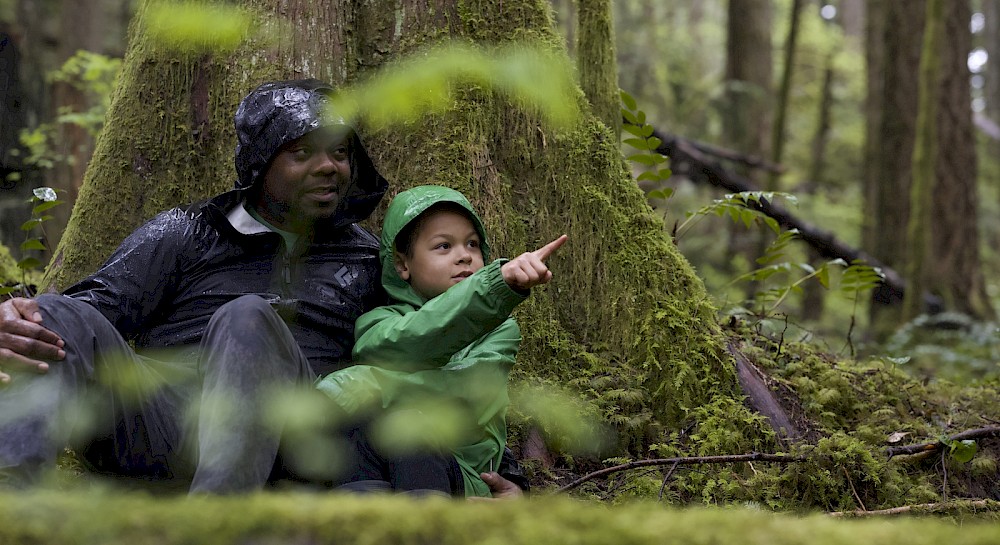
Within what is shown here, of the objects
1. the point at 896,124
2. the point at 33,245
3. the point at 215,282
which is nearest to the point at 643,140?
the point at 215,282

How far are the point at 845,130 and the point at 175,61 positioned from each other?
2026 cm

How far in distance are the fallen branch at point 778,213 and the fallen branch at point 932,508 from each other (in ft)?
16.6

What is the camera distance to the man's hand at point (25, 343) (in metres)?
2.96

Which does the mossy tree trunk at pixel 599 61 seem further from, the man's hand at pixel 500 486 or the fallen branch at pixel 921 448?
the man's hand at pixel 500 486

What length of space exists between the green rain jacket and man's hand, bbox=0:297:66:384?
910mm

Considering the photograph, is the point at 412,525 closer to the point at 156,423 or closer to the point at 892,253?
the point at 156,423

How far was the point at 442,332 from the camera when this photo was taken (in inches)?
133

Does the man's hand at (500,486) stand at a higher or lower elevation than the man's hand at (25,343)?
lower

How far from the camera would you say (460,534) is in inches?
74.2

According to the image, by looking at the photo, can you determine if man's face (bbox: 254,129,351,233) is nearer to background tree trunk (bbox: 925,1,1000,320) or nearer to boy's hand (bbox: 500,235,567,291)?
boy's hand (bbox: 500,235,567,291)

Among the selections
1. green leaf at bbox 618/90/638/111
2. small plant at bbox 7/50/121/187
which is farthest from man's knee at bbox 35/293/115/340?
small plant at bbox 7/50/121/187

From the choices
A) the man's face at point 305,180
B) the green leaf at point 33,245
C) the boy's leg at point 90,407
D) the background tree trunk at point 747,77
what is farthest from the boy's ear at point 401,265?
the background tree trunk at point 747,77

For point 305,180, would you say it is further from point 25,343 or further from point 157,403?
point 25,343

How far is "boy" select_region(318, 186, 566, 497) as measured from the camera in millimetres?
3318
